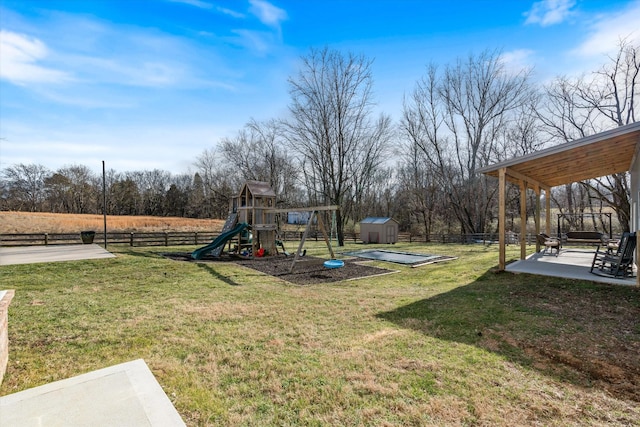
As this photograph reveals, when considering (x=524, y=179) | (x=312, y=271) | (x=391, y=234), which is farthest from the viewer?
(x=391, y=234)

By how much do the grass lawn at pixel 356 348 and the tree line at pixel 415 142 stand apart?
48.3 feet

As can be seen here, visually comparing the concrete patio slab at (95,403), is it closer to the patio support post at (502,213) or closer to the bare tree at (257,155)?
the patio support post at (502,213)

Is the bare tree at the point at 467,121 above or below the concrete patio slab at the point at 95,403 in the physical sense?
above

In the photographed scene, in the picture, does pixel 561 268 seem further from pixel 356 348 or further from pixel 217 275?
pixel 217 275

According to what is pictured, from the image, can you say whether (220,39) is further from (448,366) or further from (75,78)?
(448,366)

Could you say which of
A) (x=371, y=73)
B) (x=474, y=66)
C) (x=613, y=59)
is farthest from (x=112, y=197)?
(x=613, y=59)

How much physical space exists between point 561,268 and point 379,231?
47.8 feet

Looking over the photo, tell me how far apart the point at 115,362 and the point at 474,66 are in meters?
29.5

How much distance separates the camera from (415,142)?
92.7 ft

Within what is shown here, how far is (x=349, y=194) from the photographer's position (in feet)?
98.2

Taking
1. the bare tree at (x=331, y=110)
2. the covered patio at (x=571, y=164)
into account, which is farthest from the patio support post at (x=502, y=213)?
the bare tree at (x=331, y=110)

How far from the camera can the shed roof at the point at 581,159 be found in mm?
6648

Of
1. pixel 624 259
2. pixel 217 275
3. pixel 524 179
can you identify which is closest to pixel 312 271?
pixel 217 275

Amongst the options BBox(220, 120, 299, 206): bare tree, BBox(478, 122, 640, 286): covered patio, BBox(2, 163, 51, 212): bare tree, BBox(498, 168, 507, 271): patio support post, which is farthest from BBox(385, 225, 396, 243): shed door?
BBox(2, 163, 51, 212): bare tree
